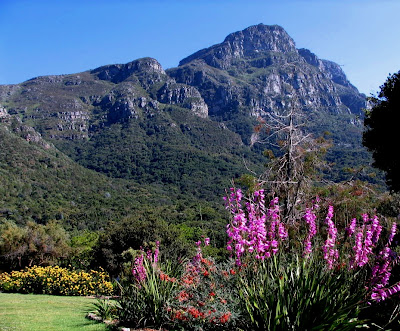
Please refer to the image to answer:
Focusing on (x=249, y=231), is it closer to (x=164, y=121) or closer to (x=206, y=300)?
(x=206, y=300)

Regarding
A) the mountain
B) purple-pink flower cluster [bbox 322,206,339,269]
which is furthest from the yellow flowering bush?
the mountain

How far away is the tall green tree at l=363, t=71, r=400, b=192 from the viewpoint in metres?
10.1

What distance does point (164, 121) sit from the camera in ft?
425

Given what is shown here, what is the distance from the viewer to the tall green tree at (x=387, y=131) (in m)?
10.1

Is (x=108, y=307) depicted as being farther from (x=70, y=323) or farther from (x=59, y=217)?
(x=59, y=217)

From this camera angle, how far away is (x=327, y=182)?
29.8 ft

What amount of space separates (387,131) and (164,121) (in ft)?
399

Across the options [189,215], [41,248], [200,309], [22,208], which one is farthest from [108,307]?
[22,208]

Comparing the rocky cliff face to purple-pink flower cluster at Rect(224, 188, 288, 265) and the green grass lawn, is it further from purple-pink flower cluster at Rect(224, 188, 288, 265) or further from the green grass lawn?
purple-pink flower cluster at Rect(224, 188, 288, 265)

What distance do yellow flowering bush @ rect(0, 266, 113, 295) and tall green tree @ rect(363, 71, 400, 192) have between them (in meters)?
10.3

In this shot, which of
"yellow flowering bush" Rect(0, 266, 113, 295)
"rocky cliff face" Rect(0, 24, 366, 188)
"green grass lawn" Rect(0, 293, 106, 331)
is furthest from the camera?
"rocky cliff face" Rect(0, 24, 366, 188)

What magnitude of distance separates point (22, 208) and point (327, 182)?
54.9 meters

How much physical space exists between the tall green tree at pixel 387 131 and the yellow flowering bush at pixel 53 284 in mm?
10291

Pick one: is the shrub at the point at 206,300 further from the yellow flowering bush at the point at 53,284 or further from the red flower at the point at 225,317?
the yellow flowering bush at the point at 53,284
